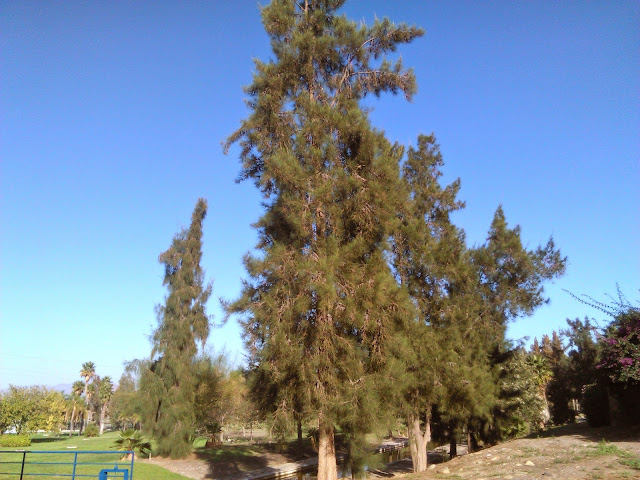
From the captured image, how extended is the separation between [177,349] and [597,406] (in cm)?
2316

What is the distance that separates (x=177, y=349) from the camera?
29047 mm

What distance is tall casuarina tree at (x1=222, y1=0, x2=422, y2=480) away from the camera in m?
10.7

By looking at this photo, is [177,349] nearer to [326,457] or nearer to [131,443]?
[131,443]

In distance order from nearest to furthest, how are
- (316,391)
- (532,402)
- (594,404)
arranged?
1. (316,391)
2. (594,404)
3. (532,402)

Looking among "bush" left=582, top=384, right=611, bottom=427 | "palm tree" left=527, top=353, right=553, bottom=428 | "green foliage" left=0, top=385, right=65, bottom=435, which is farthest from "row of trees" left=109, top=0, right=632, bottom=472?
"green foliage" left=0, top=385, right=65, bottom=435

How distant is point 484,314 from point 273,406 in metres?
12.4

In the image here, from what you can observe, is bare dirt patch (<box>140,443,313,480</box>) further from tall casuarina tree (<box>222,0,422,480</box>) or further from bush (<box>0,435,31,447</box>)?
tall casuarina tree (<box>222,0,422,480</box>)

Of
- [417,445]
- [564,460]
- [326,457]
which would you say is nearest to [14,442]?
[417,445]

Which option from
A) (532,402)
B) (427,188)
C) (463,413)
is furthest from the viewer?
(532,402)

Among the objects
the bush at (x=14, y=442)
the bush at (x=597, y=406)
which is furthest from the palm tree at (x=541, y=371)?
the bush at (x=14, y=442)

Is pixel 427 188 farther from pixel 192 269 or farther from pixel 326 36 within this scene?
pixel 192 269

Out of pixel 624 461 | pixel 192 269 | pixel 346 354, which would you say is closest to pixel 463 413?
pixel 624 461

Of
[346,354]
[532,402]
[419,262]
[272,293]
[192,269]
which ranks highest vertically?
[192,269]

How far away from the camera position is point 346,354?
10.9 metres
